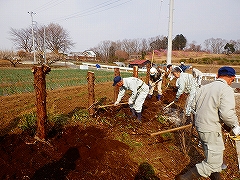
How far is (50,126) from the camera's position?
425cm

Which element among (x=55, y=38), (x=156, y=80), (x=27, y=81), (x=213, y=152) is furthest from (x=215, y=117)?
(x=55, y=38)

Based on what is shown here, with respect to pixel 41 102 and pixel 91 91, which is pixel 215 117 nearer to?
pixel 41 102

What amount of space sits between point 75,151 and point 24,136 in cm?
128

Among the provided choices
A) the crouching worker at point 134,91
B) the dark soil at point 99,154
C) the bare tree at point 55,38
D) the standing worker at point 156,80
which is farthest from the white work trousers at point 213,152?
the bare tree at point 55,38

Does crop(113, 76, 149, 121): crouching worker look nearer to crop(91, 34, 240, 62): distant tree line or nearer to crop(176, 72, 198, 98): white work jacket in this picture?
crop(176, 72, 198, 98): white work jacket

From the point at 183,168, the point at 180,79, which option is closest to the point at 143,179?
the point at 183,168

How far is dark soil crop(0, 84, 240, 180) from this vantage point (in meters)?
2.86

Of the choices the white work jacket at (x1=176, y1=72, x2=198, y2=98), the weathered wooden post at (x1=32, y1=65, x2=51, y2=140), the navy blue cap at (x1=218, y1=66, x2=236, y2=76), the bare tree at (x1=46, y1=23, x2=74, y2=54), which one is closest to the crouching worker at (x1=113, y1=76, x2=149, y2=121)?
the white work jacket at (x1=176, y1=72, x2=198, y2=98)

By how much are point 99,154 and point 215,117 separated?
6.92 feet

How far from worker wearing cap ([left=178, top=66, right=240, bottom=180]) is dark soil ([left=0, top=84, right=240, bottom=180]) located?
0.88m

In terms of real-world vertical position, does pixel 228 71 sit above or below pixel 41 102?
above

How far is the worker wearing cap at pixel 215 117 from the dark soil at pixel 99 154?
878mm

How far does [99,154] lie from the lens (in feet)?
11.0

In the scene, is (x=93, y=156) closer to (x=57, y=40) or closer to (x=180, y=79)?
(x=180, y=79)
